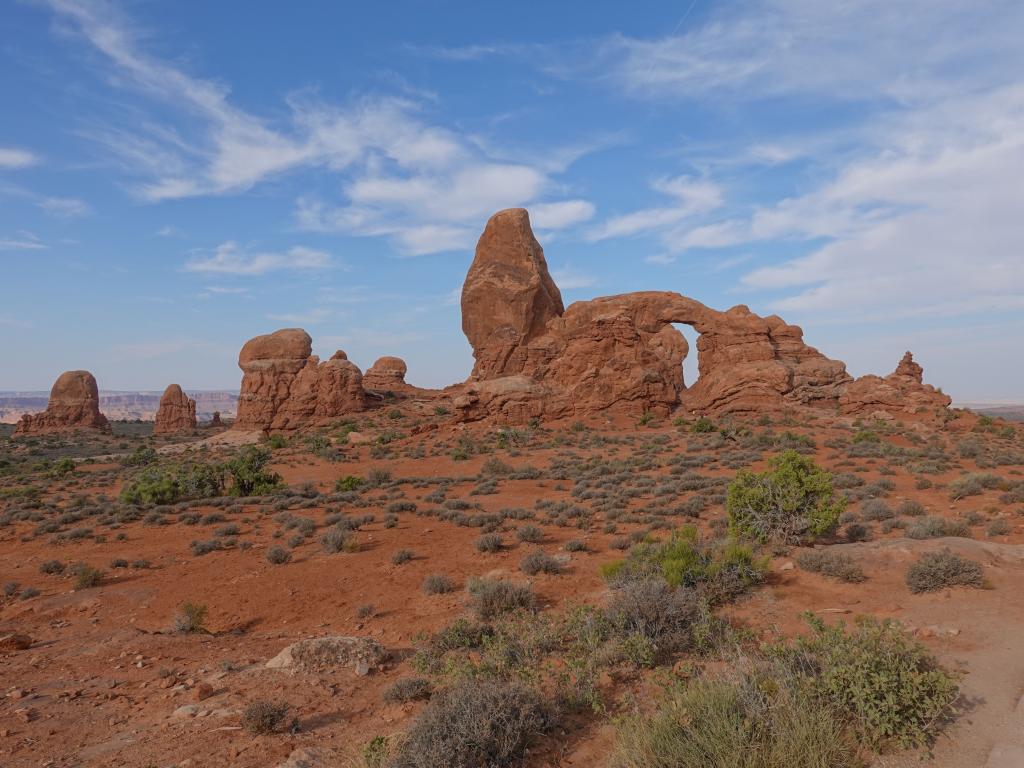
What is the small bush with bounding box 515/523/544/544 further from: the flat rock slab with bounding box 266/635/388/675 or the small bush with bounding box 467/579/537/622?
the flat rock slab with bounding box 266/635/388/675

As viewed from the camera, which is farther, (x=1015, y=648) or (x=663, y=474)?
(x=663, y=474)

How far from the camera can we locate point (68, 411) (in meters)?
52.0

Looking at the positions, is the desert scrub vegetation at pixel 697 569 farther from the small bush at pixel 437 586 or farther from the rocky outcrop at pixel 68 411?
the rocky outcrop at pixel 68 411

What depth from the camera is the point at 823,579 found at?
7324 mm

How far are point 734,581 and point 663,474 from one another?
42.0ft

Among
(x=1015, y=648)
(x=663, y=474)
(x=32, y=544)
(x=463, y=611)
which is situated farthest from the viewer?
(x=663, y=474)

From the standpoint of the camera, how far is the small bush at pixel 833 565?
7168mm

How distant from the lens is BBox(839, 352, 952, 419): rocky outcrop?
31.6 meters

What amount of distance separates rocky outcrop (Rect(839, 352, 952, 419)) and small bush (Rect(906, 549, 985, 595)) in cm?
2841

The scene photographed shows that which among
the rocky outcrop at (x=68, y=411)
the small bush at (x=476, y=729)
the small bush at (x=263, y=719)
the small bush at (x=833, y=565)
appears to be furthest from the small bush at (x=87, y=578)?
the rocky outcrop at (x=68, y=411)

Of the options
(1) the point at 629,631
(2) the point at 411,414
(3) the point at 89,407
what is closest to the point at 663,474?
(1) the point at 629,631

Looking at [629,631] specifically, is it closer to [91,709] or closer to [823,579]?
[823,579]

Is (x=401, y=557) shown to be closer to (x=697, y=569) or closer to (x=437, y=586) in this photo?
(x=437, y=586)

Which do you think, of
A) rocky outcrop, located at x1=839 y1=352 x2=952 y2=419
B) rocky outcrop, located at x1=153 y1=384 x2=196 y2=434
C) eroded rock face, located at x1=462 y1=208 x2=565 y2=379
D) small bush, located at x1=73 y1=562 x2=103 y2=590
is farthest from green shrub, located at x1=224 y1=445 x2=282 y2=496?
rocky outcrop, located at x1=153 y1=384 x2=196 y2=434
